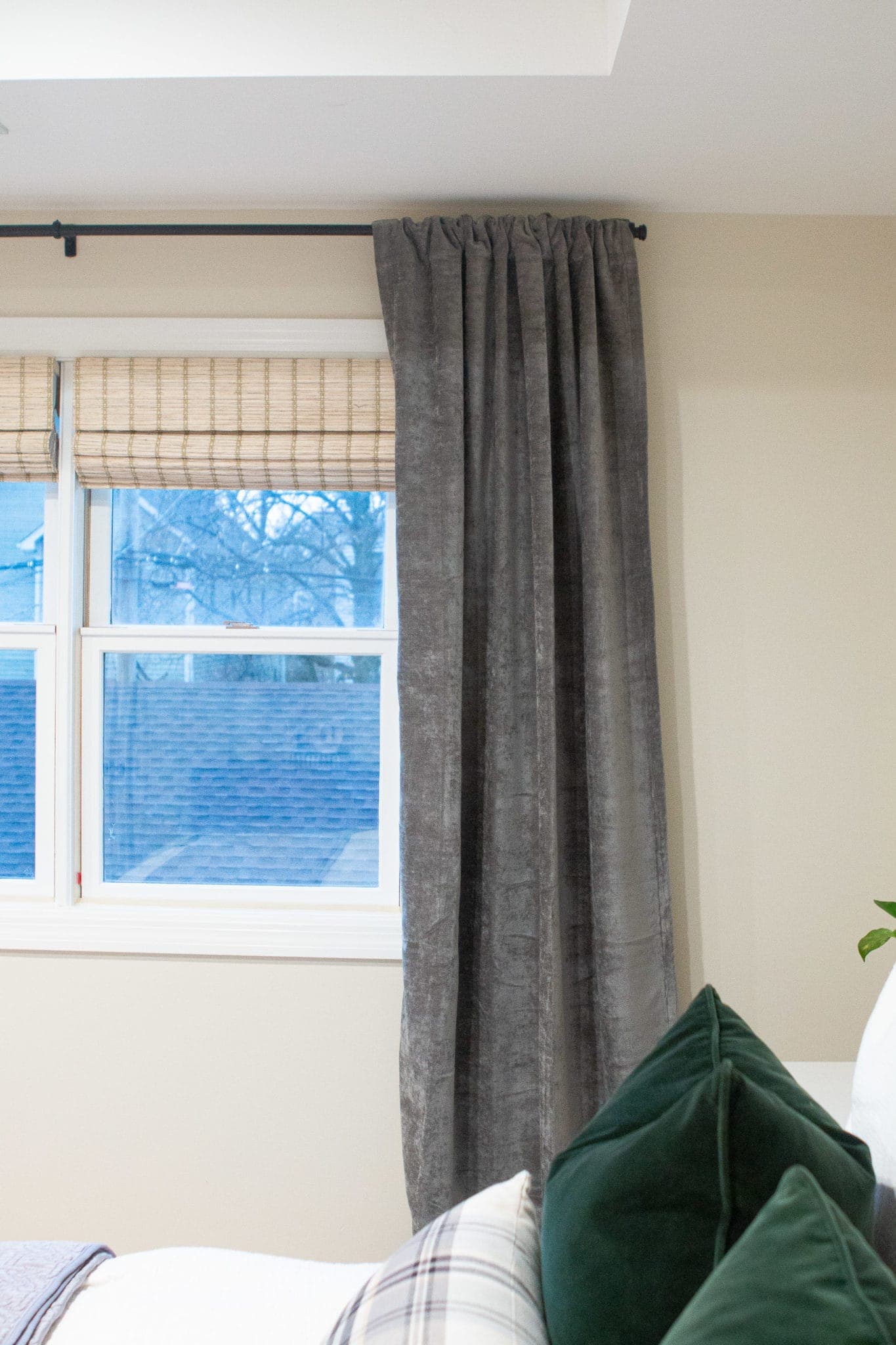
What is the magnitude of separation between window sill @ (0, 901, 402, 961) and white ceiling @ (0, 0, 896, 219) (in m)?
1.75

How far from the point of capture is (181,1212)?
7.61 ft

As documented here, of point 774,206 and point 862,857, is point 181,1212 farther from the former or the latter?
point 774,206

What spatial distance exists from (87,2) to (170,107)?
22cm

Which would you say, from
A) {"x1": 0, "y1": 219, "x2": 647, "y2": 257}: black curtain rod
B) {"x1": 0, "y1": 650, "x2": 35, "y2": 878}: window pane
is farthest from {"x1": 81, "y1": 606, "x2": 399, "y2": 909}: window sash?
{"x1": 0, "y1": 219, "x2": 647, "y2": 257}: black curtain rod

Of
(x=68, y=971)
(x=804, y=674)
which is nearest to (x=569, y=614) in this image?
(x=804, y=674)

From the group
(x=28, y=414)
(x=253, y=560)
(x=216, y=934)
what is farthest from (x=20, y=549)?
Result: (x=216, y=934)

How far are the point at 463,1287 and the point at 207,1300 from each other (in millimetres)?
494

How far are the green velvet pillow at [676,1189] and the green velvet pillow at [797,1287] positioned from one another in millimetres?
116

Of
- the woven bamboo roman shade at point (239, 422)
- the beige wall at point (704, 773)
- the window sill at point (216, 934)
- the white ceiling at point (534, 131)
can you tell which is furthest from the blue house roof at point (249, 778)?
the white ceiling at point (534, 131)

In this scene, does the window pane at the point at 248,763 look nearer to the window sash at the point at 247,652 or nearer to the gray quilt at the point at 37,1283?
the window sash at the point at 247,652

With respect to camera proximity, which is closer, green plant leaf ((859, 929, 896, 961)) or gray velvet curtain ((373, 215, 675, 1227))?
green plant leaf ((859, 929, 896, 961))

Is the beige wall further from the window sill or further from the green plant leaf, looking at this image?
the green plant leaf

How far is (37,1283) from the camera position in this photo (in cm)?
119

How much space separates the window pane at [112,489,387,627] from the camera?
8.01 feet
